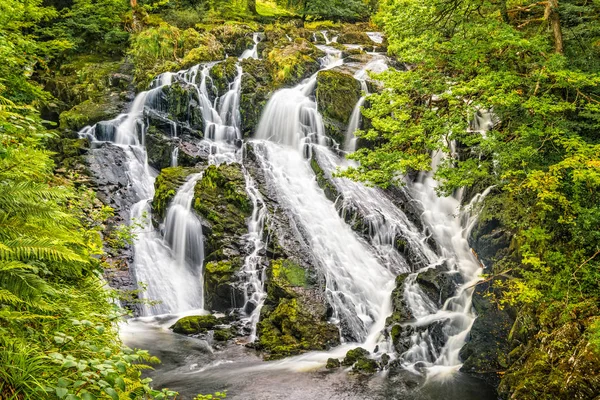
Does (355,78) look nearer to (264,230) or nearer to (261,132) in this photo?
(261,132)

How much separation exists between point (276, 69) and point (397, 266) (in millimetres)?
11940

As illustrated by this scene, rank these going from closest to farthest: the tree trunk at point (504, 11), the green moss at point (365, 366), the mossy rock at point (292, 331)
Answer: the green moss at point (365, 366), the tree trunk at point (504, 11), the mossy rock at point (292, 331)

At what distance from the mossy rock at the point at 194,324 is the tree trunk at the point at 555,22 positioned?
9938mm

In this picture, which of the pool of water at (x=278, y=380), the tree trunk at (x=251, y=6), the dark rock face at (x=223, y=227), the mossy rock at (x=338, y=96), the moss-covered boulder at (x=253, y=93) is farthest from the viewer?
the tree trunk at (x=251, y=6)

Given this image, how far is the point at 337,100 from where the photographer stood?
1752 centimetres

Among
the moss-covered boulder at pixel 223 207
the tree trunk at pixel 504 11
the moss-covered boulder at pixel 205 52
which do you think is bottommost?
the moss-covered boulder at pixel 223 207

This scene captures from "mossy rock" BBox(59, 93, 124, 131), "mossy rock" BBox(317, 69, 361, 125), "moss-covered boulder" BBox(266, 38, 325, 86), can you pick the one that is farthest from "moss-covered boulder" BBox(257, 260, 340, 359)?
"moss-covered boulder" BBox(266, 38, 325, 86)

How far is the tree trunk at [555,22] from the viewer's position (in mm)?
8000

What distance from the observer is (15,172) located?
3.30 m

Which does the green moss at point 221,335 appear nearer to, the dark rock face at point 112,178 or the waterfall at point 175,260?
the waterfall at point 175,260

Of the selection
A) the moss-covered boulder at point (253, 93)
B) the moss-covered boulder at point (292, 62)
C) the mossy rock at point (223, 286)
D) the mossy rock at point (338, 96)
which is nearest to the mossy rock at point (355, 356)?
the mossy rock at point (223, 286)

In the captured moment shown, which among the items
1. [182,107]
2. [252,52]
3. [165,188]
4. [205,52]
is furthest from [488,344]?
[252,52]

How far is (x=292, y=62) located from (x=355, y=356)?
1529 cm

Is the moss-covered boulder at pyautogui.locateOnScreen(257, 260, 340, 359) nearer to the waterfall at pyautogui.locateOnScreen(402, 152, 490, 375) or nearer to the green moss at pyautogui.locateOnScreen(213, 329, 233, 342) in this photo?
the green moss at pyautogui.locateOnScreen(213, 329, 233, 342)
